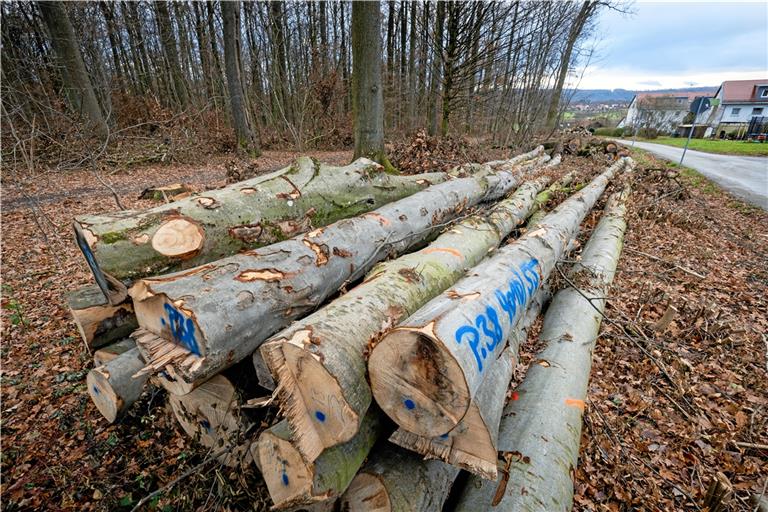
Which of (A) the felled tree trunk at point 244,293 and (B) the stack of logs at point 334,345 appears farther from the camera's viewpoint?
(A) the felled tree trunk at point 244,293

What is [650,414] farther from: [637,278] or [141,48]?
[141,48]

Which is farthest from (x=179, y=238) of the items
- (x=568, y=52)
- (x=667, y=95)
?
(x=667, y=95)

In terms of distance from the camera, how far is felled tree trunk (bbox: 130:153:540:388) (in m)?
1.76

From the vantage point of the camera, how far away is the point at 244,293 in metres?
1.97

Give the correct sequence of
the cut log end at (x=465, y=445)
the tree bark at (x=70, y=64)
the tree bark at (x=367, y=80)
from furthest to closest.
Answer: the tree bark at (x=70, y=64), the tree bark at (x=367, y=80), the cut log end at (x=465, y=445)

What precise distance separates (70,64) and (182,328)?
12807 mm

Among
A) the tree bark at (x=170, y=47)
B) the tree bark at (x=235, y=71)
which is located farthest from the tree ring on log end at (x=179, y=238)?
the tree bark at (x=170, y=47)

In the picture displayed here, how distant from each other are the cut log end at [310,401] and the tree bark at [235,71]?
1316 centimetres

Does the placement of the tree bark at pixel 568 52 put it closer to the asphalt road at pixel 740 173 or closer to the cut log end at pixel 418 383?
the asphalt road at pixel 740 173

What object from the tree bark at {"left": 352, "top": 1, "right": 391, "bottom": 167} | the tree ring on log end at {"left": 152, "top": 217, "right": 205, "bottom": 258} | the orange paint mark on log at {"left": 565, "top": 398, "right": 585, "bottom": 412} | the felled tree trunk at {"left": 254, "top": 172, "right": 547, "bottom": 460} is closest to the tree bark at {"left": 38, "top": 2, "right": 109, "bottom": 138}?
the tree bark at {"left": 352, "top": 1, "right": 391, "bottom": 167}

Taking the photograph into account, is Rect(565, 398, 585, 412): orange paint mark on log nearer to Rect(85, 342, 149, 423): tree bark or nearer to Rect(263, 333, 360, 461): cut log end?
Rect(263, 333, 360, 461): cut log end

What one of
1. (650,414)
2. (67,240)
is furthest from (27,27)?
(650,414)

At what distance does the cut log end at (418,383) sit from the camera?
4.79ft

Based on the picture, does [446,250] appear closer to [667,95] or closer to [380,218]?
[380,218]
